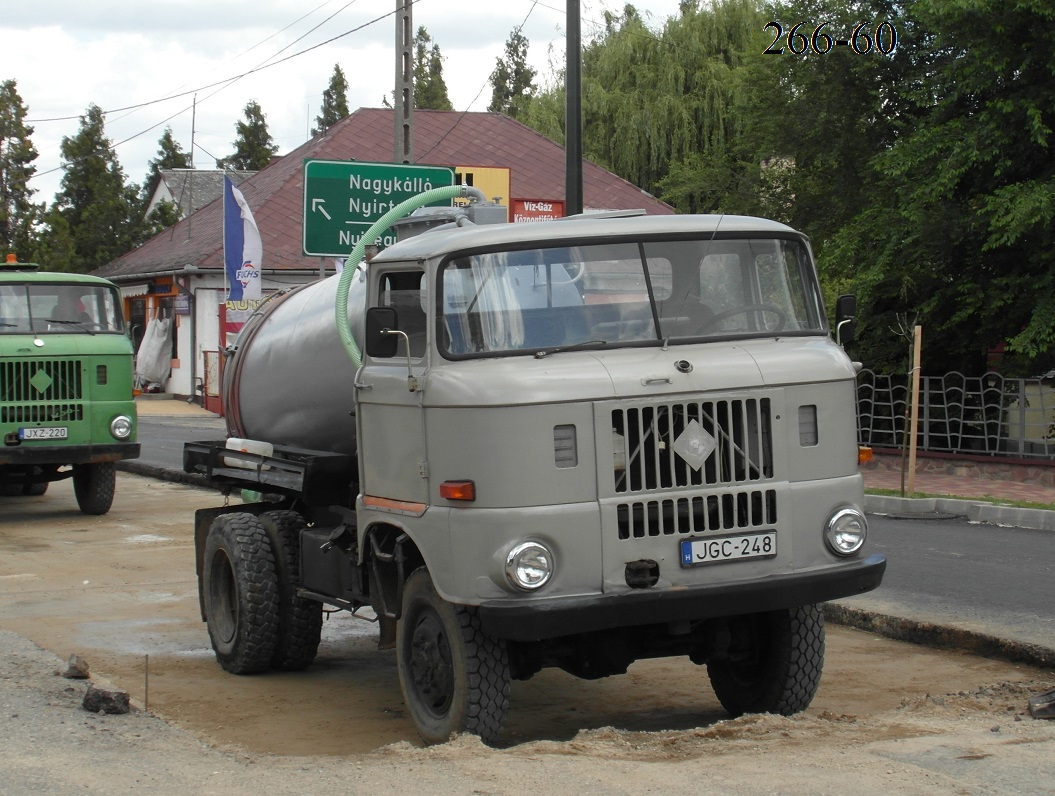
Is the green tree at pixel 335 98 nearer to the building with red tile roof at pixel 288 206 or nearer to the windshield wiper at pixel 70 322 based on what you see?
the building with red tile roof at pixel 288 206

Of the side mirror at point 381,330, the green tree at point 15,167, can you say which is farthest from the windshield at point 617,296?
the green tree at point 15,167

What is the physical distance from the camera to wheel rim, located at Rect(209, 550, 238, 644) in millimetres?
8336

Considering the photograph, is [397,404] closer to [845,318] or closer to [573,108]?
[845,318]

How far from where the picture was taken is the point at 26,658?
7672mm

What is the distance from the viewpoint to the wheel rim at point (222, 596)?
8336mm

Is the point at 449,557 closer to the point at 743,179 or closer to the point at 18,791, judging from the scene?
the point at 18,791

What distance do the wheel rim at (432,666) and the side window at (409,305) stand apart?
1.19m

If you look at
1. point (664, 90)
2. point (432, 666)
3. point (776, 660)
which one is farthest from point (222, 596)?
point (664, 90)

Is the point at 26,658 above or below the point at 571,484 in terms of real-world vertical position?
below

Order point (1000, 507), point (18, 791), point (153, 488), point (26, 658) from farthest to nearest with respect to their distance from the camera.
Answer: point (153, 488)
point (1000, 507)
point (26, 658)
point (18, 791)

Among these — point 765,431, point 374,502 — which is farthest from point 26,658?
point 765,431

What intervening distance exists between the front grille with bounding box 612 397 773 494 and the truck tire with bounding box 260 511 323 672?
9.31 feet

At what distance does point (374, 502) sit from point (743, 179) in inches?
799
